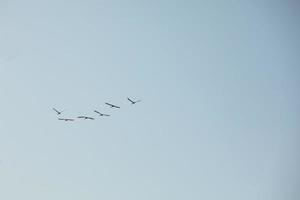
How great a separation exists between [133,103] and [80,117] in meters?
8.50

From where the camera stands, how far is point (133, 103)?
54562mm

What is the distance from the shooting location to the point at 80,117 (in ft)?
188

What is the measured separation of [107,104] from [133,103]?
11.9 feet

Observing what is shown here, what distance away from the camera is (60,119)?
5709 centimetres

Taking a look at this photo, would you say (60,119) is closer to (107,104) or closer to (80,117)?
(80,117)

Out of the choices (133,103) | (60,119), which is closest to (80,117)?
(60,119)

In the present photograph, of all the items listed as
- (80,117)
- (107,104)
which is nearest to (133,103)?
(107,104)

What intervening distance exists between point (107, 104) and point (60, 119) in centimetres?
776

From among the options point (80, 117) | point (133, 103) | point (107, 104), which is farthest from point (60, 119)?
point (133, 103)

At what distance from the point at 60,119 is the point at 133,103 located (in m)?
11.2

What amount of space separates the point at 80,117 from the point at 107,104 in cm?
525

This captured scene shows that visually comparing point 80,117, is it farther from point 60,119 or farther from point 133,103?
point 133,103

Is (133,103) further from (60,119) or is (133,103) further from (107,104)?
(60,119)
